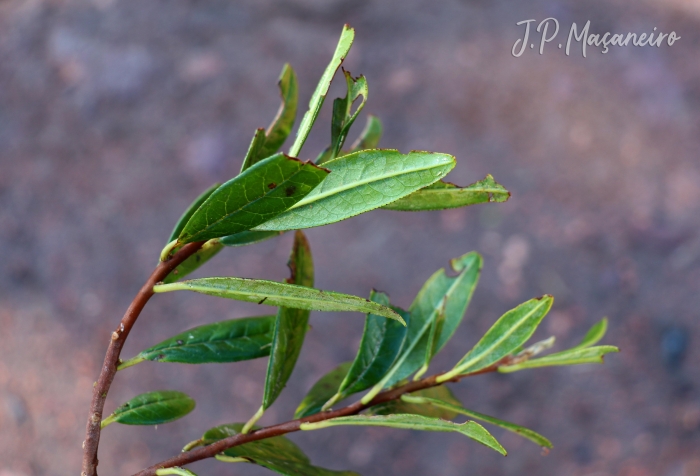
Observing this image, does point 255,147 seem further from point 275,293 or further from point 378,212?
point 378,212

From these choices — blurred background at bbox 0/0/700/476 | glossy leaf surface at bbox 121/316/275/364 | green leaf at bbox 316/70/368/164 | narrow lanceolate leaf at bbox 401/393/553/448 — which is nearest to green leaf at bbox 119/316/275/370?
glossy leaf surface at bbox 121/316/275/364

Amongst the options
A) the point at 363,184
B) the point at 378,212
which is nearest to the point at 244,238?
the point at 363,184

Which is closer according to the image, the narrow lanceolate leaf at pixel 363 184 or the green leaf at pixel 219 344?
the narrow lanceolate leaf at pixel 363 184

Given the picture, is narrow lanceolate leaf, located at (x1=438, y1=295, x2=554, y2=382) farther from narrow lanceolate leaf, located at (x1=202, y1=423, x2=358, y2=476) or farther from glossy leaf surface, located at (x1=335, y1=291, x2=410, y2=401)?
narrow lanceolate leaf, located at (x1=202, y1=423, x2=358, y2=476)

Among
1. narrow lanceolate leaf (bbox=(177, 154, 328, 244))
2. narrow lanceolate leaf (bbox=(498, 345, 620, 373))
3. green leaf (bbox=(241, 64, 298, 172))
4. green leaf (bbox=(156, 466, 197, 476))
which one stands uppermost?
green leaf (bbox=(241, 64, 298, 172))

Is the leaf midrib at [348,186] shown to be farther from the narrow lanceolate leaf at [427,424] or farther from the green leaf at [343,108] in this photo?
the narrow lanceolate leaf at [427,424]

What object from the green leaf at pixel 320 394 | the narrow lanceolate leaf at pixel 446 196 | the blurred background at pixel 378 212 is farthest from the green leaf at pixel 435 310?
the blurred background at pixel 378 212

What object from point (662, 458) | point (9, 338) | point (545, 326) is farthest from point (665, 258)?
point (9, 338)

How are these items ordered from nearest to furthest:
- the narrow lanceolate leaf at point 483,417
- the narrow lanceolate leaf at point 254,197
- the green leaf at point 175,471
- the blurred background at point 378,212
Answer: the narrow lanceolate leaf at point 254,197 < the green leaf at point 175,471 < the narrow lanceolate leaf at point 483,417 < the blurred background at point 378,212

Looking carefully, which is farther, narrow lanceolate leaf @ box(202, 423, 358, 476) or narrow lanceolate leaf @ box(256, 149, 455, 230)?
narrow lanceolate leaf @ box(202, 423, 358, 476)

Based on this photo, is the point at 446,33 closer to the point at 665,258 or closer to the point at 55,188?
the point at 665,258
